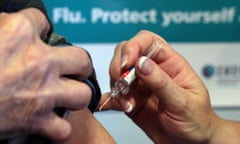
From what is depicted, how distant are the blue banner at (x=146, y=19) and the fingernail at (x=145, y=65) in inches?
25.8

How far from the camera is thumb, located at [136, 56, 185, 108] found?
3.31ft

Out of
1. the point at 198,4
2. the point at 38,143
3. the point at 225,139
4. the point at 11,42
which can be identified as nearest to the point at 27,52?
the point at 11,42

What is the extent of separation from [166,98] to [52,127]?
1.30ft

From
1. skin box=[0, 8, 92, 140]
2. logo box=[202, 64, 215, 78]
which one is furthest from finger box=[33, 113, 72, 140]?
logo box=[202, 64, 215, 78]

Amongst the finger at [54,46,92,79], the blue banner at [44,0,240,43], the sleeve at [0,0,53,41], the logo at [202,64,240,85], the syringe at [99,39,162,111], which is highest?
the sleeve at [0,0,53,41]

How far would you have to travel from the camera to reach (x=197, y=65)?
172 centimetres

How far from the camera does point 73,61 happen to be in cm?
75

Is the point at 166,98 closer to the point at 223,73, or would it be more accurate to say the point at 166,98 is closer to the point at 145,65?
the point at 145,65

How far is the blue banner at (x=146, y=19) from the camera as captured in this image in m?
1.62

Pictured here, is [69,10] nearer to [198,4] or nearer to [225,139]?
[198,4]

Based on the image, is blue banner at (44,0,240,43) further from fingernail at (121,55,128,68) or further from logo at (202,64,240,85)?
fingernail at (121,55,128,68)

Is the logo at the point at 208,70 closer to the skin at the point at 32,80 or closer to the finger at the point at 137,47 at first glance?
the finger at the point at 137,47

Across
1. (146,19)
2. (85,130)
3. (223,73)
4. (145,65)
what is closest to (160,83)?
(145,65)

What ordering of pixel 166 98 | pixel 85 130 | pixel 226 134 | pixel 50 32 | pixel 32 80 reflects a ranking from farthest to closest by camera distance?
1. pixel 226 134
2. pixel 166 98
3. pixel 85 130
4. pixel 50 32
5. pixel 32 80
